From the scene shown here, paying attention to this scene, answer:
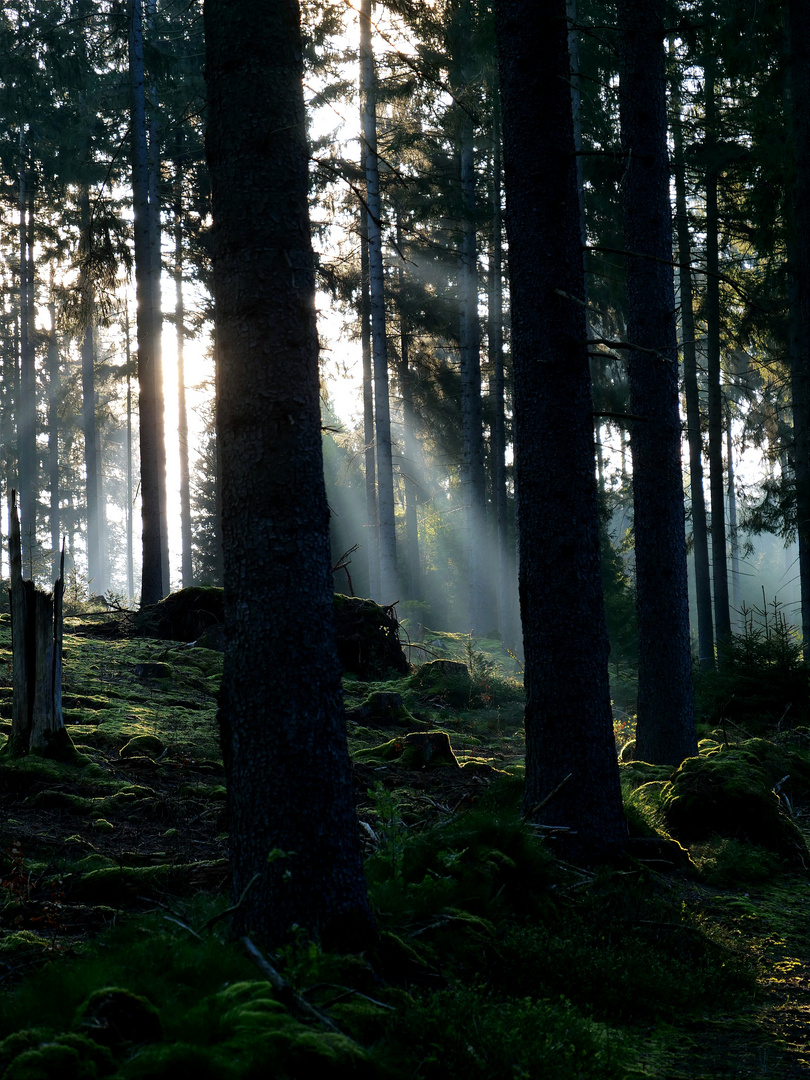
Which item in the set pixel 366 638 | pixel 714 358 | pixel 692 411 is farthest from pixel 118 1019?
pixel 692 411

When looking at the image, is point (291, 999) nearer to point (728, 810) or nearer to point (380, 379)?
point (728, 810)

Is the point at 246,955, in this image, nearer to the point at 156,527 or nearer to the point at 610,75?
the point at 156,527

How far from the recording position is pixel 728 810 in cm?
693

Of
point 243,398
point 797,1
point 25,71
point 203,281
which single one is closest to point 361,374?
point 203,281

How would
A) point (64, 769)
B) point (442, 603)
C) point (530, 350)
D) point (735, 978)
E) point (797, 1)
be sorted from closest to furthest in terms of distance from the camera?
point (735, 978) → point (530, 350) → point (64, 769) → point (797, 1) → point (442, 603)

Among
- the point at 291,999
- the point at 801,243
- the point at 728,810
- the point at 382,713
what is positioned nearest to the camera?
the point at 291,999

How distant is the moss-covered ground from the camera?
8.74 feet

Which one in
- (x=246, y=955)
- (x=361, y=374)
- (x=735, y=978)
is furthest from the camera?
(x=361, y=374)

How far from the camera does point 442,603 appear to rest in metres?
37.4

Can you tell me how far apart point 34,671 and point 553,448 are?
4.72 meters

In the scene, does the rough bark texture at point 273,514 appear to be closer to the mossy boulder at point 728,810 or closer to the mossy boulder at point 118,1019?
the mossy boulder at point 118,1019

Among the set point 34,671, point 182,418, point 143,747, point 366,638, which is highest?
point 182,418

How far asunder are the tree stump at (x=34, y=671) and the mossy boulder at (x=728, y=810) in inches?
207

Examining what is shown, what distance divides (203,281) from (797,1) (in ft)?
54.8
